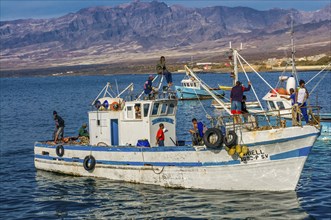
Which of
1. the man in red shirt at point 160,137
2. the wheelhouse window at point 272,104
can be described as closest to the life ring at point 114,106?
the man in red shirt at point 160,137

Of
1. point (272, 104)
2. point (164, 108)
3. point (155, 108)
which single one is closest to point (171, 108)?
point (164, 108)

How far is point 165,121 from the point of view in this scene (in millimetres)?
30500

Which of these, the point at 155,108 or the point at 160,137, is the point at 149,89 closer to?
the point at 155,108

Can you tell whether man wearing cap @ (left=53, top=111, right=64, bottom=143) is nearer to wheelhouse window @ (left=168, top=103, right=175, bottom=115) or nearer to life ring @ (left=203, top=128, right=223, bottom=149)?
wheelhouse window @ (left=168, top=103, right=175, bottom=115)

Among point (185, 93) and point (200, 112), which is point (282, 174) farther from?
point (185, 93)

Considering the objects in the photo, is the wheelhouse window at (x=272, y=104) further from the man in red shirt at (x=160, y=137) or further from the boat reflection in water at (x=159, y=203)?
the boat reflection in water at (x=159, y=203)

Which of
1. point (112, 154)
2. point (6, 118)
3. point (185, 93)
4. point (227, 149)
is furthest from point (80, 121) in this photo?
point (227, 149)

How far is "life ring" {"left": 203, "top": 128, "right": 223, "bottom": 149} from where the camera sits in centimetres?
2658

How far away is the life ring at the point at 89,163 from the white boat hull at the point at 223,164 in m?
0.91

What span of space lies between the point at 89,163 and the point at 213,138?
26.2ft

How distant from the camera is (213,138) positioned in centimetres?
2684

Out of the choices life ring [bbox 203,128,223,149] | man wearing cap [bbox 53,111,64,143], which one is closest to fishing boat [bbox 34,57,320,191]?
life ring [bbox 203,128,223,149]

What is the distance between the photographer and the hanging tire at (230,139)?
86.2ft

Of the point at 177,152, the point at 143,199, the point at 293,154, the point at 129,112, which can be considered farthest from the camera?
the point at 129,112
